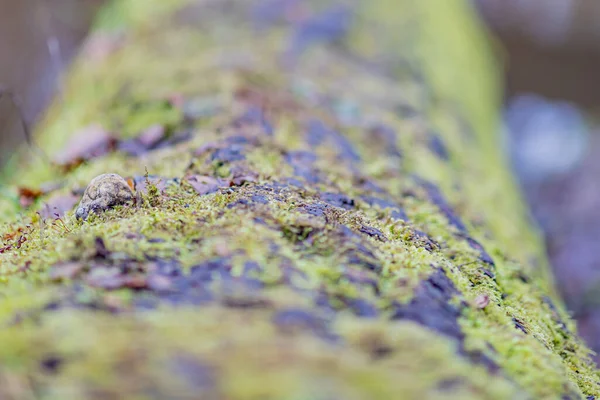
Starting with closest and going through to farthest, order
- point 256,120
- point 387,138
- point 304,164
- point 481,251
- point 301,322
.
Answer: point 301,322 → point 481,251 → point 304,164 → point 256,120 → point 387,138

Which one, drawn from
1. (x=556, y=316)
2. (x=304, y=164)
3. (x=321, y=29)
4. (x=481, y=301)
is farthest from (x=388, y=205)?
(x=321, y=29)

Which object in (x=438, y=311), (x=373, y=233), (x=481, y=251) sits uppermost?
(x=481, y=251)

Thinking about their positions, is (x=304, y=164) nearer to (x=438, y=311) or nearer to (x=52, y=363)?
(x=438, y=311)

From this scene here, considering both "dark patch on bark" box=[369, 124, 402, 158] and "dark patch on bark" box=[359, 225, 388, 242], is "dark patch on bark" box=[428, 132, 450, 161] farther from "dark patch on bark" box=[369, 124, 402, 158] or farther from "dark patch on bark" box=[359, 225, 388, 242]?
"dark patch on bark" box=[359, 225, 388, 242]

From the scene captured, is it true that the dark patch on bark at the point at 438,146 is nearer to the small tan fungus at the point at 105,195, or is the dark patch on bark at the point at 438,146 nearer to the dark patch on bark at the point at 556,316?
the dark patch on bark at the point at 556,316

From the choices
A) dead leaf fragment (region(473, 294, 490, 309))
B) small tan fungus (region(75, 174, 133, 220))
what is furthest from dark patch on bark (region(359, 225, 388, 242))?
small tan fungus (region(75, 174, 133, 220))

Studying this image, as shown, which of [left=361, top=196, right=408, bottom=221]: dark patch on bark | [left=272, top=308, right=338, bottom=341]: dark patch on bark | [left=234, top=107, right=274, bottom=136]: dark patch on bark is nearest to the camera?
[left=272, top=308, right=338, bottom=341]: dark patch on bark

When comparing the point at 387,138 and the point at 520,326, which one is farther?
the point at 387,138

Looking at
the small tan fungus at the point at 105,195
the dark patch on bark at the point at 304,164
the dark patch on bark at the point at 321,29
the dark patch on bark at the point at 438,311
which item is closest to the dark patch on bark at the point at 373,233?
the dark patch on bark at the point at 438,311
